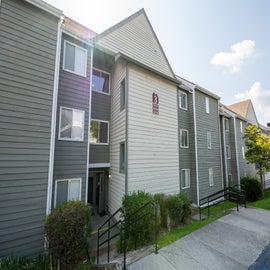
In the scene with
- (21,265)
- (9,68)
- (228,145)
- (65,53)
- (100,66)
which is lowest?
(21,265)

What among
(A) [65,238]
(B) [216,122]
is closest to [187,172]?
(B) [216,122]

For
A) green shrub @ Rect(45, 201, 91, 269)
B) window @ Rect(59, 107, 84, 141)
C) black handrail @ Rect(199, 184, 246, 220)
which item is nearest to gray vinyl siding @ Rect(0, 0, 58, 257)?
green shrub @ Rect(45, 201, 91, 269)

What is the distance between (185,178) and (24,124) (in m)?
11.6

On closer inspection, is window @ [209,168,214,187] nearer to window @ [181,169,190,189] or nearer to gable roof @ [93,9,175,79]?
window @ [181,169,190,189]

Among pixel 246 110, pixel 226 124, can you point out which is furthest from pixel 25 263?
pixel 246 110

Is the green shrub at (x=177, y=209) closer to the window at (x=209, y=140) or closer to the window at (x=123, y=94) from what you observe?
the window at (x=123, y=94)

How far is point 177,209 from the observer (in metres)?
8.38

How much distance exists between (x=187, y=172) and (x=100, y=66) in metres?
10.5

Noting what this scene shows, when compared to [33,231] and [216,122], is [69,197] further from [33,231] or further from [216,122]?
[216,122]

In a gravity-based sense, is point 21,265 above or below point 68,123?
below

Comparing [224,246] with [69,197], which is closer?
[224,246]

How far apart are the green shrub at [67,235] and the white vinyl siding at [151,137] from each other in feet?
10.9

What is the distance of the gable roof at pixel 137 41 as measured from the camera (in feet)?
32.6

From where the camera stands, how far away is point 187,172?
1343 centimetres
